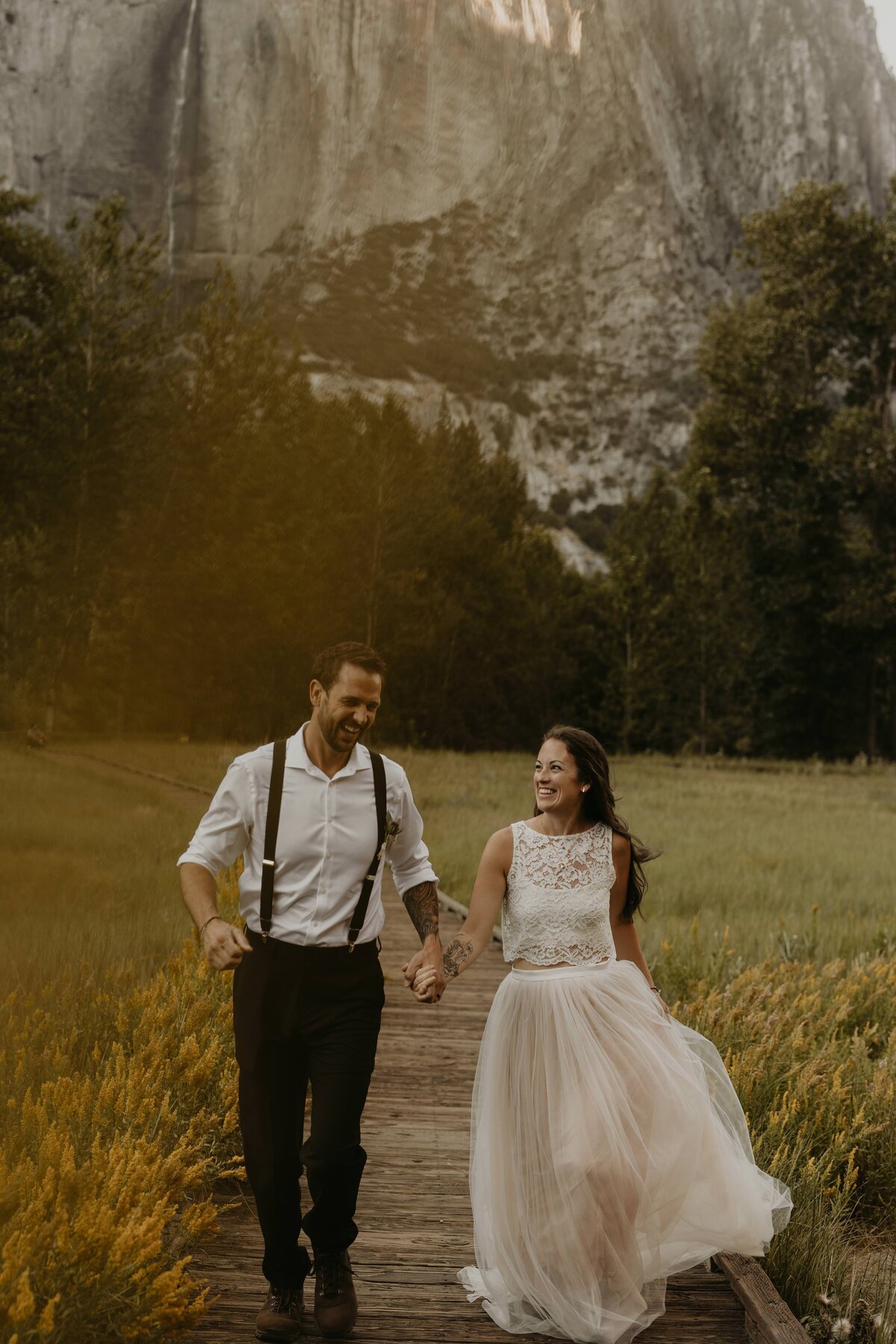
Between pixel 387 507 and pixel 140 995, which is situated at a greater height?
pixel 387 507

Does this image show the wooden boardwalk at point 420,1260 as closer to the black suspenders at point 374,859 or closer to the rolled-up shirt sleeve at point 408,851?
the black suspenders at point 374,859

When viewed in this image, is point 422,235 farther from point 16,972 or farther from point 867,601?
point 16,972

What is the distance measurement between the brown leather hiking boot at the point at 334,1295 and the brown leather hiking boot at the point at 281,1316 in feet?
0.20

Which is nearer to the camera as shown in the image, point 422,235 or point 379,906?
point 379,906

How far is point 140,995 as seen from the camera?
5391 mm

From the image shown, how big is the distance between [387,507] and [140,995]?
32063 mm

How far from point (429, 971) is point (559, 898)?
1.57 feet

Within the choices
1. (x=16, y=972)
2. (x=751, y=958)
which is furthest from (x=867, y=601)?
(x=16, y=972)

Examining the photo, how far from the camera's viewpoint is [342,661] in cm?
354

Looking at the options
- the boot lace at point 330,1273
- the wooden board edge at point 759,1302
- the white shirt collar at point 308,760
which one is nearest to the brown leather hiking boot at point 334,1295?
the boot lace at point 330,1273

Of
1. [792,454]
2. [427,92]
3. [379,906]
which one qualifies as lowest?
[379,906]

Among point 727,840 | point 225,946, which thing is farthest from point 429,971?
point 727,840

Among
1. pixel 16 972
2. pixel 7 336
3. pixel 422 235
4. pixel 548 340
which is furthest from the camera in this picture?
pixel 548 340

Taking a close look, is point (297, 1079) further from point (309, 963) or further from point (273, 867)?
point (273, 867)
